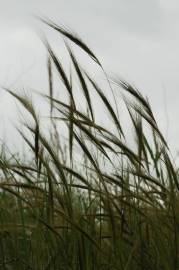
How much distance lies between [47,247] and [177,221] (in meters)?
0.39

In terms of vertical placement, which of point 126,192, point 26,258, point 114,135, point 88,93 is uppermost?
point 88,93

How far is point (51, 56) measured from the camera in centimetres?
152

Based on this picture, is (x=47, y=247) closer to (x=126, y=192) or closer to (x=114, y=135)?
(x=126, y=192)

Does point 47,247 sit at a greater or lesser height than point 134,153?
lesser

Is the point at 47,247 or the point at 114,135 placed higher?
the point at 114,135

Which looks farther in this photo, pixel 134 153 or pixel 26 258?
pixel 26 258

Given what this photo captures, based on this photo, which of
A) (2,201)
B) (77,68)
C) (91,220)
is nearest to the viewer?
(77,68)

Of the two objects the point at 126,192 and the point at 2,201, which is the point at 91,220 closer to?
the point at 126,192

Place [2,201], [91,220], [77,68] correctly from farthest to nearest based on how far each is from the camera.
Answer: [2,201] → [91,220] → [77,68]

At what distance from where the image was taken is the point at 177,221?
1.57 m

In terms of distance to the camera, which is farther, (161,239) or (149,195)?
(149,195)

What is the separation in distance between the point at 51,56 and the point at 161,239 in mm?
600

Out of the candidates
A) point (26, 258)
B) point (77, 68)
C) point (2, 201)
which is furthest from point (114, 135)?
point (2, 201)

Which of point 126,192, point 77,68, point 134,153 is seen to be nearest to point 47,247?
point 126,192
